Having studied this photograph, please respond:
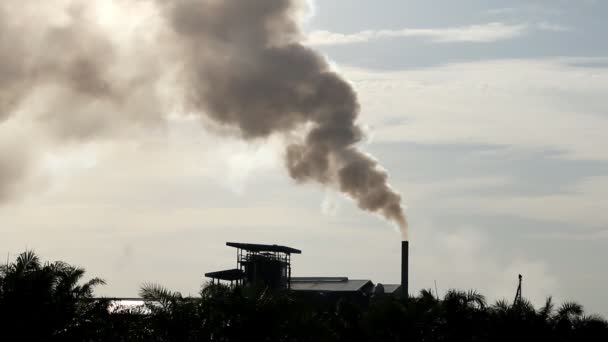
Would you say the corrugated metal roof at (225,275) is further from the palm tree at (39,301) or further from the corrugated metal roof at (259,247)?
the palm tree at (39,301)

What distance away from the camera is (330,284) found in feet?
362

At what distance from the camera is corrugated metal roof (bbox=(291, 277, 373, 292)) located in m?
105

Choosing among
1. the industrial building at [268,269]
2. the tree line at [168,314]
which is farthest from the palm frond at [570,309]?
the industrial building at [268,269]

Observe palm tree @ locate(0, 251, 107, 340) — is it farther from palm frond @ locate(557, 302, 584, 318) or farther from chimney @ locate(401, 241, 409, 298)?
chimney @ locate(401, 241, 409, 298)

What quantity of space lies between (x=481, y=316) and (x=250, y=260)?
4858 cm

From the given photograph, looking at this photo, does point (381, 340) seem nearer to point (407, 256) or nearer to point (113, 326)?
point (113, 326)

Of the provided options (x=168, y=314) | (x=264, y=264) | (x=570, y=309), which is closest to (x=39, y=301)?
(x=168, y=314)

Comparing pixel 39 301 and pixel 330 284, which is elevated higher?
pixel 330 284

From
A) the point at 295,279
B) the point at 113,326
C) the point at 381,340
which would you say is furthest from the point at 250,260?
the point at 113,326

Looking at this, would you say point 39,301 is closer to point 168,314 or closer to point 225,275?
point 168,314

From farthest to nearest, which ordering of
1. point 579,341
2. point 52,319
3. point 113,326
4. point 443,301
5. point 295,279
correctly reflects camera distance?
point 295,279, point 579,341, point 443,301, point 113,326, point 52,319

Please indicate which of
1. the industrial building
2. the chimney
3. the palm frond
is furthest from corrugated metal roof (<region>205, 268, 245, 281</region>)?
the palm frond

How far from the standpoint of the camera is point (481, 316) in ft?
156

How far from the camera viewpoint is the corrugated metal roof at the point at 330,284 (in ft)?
344
